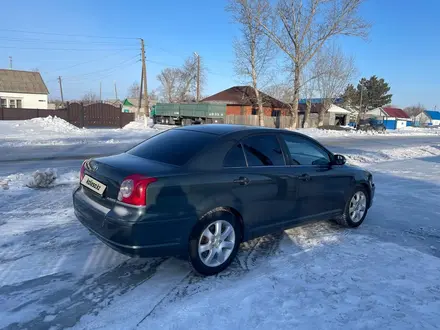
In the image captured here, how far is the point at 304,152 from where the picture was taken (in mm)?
4645

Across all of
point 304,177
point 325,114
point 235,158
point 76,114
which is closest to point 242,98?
point 325,114

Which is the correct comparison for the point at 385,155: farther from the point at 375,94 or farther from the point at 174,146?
the point at 375,94

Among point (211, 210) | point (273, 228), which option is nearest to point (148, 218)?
point (211, 210)

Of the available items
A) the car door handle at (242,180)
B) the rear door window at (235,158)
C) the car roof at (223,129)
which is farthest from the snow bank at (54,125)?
the car door handle at (242,180)

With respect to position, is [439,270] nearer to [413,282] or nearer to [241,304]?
[413,282]

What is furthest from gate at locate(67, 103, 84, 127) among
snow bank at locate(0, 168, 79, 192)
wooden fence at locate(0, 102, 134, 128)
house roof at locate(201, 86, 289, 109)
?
snow bank at locate(0, 168, 79, 192)

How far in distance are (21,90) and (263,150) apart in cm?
4662

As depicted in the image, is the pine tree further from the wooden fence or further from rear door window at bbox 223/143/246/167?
rear door window at bbox 223/143/246/167

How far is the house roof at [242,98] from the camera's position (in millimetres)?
40500

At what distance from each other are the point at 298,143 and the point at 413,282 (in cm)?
211

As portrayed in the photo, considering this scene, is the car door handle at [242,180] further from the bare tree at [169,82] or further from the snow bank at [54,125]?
the bare tree at [169,82]

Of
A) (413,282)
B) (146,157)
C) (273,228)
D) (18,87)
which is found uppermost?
(18,87)

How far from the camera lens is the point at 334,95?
139ft

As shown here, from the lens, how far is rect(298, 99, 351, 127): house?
44.8 meters
